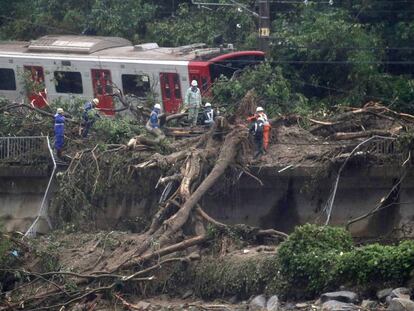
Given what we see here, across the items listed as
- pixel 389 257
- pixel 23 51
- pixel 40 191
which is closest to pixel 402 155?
pixel 389 257

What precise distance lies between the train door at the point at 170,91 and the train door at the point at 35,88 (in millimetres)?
3338

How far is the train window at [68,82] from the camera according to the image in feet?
123

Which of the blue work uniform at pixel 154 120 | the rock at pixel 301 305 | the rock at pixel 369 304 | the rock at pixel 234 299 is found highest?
the blue work uniform at pixel 154 120

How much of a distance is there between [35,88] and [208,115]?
6818 millimetres

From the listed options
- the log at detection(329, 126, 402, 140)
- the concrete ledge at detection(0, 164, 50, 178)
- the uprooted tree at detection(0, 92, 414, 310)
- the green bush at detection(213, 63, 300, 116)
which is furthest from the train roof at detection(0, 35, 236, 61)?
the log at detection(329, 126, 402, 140)

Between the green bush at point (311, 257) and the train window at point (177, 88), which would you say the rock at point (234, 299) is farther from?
the train window at point (177, 88)

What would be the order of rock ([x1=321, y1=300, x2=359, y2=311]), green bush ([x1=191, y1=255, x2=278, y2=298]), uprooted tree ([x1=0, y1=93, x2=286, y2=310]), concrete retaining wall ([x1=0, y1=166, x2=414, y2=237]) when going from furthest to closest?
concrete retaining wall ([x1=0, y1=166, x2=414, y2=237]) < uprooted tree ([x1=0, y1=93, x2=286, y2=310]) < green bush ([x1=191, y1=255, x2=278, y2=298]) < rock ([x1=321, y1=300, x2=359, y2=311])

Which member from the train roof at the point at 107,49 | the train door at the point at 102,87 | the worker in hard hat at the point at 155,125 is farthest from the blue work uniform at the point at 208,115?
the train door at the point at 102,87

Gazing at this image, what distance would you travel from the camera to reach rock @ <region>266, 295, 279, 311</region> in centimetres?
2551

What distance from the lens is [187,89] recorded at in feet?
116

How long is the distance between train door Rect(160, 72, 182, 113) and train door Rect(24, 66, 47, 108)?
3.34 m

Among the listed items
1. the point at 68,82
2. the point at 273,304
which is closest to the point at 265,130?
the point at 273,304

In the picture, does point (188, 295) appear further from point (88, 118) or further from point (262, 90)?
point (262, 90)

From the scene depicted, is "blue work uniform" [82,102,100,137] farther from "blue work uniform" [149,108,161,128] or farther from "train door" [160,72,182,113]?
"train door" [160,72,182,113]
